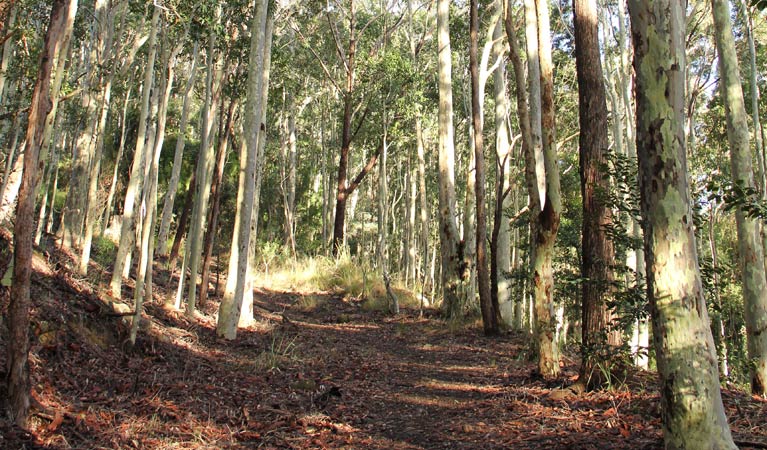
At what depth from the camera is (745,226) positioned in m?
7.10

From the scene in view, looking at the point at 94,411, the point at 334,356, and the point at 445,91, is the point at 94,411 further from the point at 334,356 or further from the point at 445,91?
the point at 445,91

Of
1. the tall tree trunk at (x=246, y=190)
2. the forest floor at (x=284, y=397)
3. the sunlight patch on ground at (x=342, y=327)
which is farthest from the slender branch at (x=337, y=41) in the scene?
the forest floor at (x=284, y=397)

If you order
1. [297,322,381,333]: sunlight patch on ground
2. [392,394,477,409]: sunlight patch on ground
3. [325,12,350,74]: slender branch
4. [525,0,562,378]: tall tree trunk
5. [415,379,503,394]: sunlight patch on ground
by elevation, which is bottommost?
[392,394,477,409]: sunlight patch on ground

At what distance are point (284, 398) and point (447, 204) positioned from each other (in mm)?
7187

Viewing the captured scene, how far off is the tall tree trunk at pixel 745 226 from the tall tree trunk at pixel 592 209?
7.30ft

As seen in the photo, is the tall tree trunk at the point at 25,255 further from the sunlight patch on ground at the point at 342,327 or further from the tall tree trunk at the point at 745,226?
the sunlight patch on ground at the point at 342,327

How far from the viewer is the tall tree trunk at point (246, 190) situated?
30.2ft

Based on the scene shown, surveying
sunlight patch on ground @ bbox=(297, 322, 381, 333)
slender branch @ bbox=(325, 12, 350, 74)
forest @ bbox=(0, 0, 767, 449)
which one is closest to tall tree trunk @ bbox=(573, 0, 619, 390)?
forest @ bbox=(0, 0, 767, 449)

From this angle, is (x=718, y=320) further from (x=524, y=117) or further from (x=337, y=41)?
(x=337, y=41)

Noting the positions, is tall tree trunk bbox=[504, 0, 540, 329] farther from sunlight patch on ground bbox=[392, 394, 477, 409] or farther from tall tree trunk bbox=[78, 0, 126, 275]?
tall tree trunk bbox=[78, 0, 126, 275]

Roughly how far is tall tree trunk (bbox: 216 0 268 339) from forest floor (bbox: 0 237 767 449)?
18.3 inches

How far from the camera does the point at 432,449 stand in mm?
4648

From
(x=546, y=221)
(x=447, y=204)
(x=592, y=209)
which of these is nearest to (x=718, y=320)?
(x=447, y=204)

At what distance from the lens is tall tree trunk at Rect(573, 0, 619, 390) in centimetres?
558
